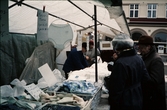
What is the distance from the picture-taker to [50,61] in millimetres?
6312

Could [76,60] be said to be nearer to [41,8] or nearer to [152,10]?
[41,8]

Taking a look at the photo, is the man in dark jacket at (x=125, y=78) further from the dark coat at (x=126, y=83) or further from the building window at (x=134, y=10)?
the building window at (x=134, y=10)

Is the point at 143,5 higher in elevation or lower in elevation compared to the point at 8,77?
higher

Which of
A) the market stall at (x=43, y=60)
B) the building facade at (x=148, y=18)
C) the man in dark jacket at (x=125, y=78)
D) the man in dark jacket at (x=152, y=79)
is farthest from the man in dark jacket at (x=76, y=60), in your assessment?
the building facade at (x=148, y=18)

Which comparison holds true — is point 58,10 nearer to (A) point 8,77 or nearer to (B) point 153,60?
(B) point 153,60

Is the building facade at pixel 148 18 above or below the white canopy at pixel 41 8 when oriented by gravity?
above

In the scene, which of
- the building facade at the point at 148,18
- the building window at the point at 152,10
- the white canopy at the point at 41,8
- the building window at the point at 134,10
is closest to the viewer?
the white canopy at the point at 41,8

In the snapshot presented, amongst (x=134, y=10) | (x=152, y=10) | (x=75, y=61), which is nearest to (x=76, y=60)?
(x=75, y=61)

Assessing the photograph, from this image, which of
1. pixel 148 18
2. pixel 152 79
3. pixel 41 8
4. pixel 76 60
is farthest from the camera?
pixel 148 18

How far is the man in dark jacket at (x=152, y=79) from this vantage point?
2.44 m

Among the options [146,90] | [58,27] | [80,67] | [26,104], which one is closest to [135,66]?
[146,90]

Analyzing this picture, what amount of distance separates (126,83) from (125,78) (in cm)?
9

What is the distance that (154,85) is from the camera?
2.42m

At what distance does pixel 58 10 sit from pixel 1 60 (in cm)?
167
